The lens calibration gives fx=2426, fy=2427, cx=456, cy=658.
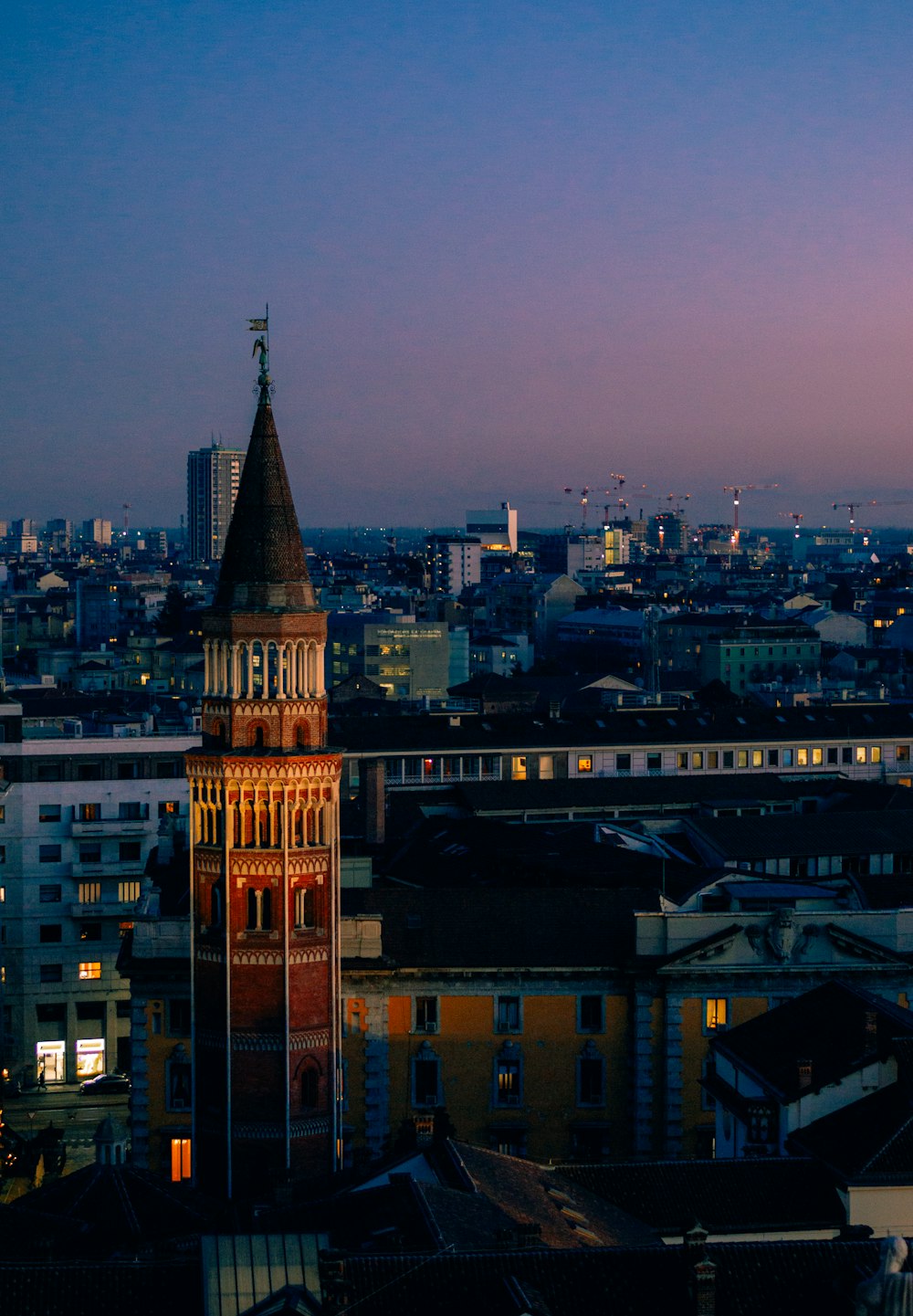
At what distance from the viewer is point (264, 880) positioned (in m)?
48.5

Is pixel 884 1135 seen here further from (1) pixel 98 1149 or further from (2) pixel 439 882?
(2) pixel 439 882

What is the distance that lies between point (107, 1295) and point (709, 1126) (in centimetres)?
2229

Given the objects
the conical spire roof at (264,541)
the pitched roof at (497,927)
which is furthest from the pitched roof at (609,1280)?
the pitched roof at (497,927)

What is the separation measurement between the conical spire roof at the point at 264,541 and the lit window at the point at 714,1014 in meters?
13.3

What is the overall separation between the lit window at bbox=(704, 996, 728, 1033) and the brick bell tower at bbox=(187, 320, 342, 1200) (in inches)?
373

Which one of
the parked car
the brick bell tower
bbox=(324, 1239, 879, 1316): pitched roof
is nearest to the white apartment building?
the parked car

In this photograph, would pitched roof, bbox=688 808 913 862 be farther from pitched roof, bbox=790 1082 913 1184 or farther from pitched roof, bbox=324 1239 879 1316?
pitched roof, bbox=324 1239 879 1316

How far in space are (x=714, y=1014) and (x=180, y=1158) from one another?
482 inches

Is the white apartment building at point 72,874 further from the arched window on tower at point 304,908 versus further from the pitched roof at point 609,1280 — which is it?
the pitched roof at point 609,1280

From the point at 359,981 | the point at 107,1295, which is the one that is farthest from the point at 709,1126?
the point at 107,1295

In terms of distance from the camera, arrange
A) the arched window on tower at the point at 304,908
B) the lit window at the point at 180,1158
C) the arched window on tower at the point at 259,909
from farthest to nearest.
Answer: the lit window at the point at 180,1158 → the arched window on tower at the point at 304,908 → the arched window on tower at the point at 259,909

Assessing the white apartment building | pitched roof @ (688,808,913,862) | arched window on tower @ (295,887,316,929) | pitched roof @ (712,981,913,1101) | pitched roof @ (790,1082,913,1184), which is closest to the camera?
pitched roof @ (790,1082,913,1184)

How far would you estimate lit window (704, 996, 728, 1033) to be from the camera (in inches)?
2138

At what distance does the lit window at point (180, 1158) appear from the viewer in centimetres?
5278
